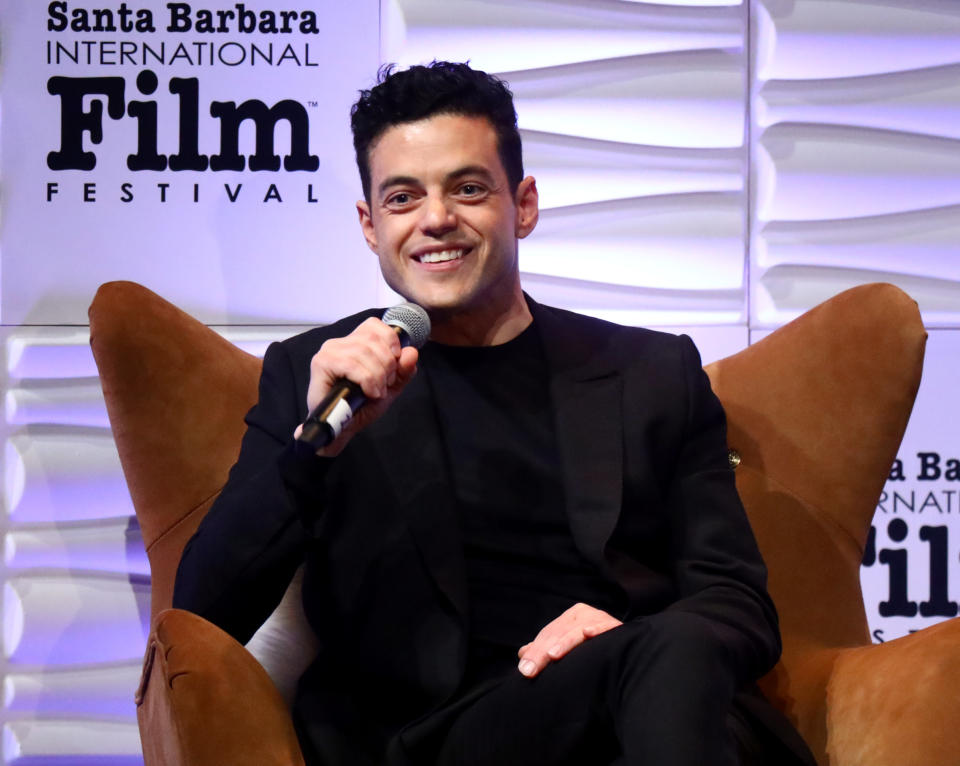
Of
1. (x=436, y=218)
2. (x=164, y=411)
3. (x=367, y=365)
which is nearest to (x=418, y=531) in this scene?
(x=367, y=365)

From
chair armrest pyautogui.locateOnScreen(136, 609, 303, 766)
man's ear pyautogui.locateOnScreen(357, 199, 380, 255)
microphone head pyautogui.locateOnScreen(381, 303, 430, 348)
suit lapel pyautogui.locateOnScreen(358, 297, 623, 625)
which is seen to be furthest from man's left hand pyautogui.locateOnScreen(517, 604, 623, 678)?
man's ear pyautogui.locateOnScreen(357, 199, 380, 255)

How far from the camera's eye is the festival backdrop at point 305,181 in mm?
2422

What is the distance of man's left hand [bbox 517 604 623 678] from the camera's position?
1418 mm

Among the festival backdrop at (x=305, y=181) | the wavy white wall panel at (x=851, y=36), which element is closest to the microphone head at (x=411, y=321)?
the festival backdrop at (x=305, y=181)

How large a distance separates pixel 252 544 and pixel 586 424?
1.81ft

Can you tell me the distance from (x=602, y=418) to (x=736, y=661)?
0.46 metres

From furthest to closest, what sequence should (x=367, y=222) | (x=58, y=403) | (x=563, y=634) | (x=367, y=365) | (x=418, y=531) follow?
(x=58, y=403) → (x=367, y=222) → (x=418, y=531) → (x=563, y=634) → (x=367, y=365)

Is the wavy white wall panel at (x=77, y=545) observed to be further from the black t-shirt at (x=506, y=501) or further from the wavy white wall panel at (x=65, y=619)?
the black t-shirt at (x=506, y=501)

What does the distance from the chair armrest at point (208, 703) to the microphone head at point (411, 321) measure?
1.54 feet

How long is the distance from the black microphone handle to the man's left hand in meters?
0.39

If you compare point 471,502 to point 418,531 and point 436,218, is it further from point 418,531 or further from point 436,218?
point 436,218

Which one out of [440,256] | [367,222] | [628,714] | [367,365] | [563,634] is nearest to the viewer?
[628,714]

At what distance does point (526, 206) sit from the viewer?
1.89 m

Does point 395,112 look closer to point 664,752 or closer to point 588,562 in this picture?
point 588,562
